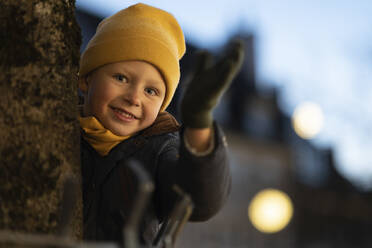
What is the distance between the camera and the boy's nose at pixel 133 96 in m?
1.38

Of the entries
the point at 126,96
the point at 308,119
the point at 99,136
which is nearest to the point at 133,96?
the point at 126,96

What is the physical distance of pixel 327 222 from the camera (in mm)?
17781

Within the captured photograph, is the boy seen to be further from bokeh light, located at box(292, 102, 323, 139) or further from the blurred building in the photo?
the blurred building

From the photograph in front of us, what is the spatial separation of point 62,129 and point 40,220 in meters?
0.21

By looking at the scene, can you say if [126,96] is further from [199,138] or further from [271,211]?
[271,211]

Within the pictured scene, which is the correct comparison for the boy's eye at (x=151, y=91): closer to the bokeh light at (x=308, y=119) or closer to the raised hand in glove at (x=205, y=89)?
the raised hand in glove at (x=205, y=89)

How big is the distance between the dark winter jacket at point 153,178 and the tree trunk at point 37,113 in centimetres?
10

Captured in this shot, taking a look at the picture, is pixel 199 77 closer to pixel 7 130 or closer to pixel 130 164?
pixel 130 164

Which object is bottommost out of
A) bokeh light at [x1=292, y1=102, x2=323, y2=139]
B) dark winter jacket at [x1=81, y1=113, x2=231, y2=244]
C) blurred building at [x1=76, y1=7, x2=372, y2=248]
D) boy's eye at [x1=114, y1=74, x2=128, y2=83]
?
blurred building at [x1=76, y1=7, x2=372, y2=248]

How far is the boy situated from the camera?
1239 mm

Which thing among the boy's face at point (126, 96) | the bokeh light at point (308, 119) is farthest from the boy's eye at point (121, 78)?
the bokeh light at point (308, 119)

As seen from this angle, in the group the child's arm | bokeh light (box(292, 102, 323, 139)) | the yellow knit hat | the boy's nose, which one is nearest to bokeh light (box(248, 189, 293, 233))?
bokeh light (box(292, 102, 323, 139))

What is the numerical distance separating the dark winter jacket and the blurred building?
13.1 m

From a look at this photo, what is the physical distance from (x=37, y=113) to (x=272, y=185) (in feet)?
53.1
